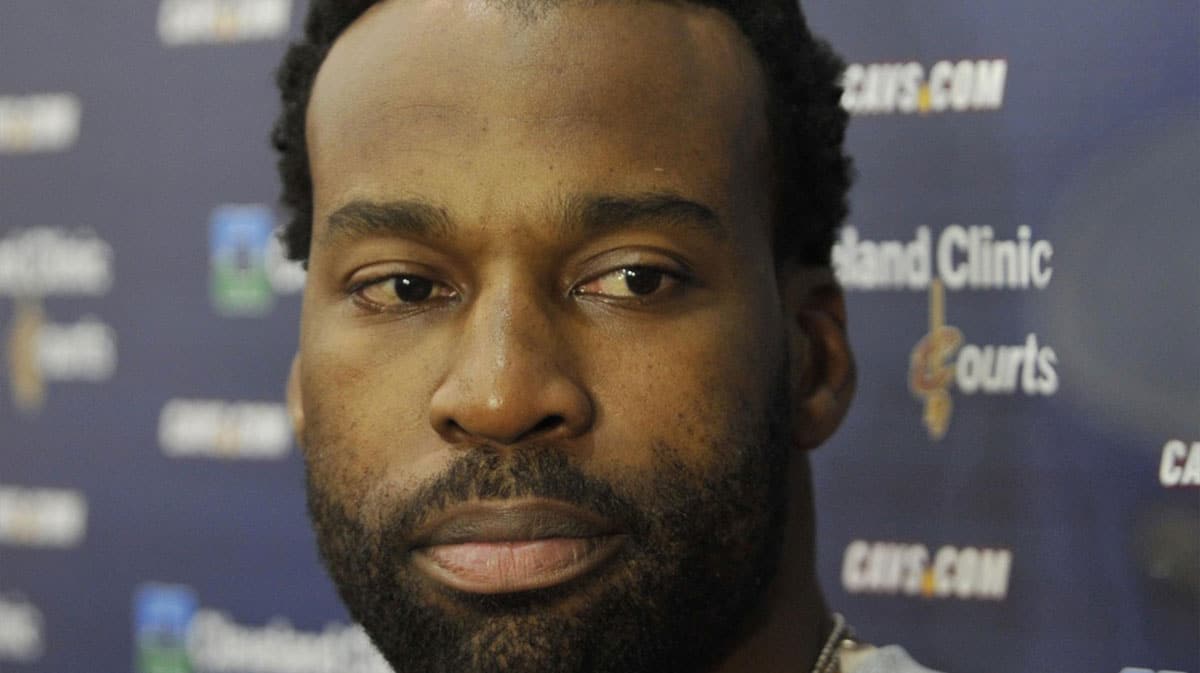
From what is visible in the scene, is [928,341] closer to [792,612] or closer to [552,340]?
[792,612]

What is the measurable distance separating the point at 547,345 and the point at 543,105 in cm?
16

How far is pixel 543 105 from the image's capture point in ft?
2.90

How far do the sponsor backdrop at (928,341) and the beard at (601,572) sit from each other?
398 millimetres

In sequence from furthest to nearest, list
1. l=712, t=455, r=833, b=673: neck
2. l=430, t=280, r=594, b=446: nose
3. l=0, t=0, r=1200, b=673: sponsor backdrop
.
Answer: l=0, t=0, r=1200, b=673: sponsor backdrop
l=712, t=455, r=833, b=673: neck
l=430, t=280, r=594, b=446: nose

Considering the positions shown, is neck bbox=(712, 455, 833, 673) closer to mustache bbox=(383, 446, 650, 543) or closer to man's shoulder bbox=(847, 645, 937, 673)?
man's shoulder bbox=(847, 645, 937, 673)

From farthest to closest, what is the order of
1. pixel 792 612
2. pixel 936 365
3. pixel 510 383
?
pixel 936 365 < pixel 792 612 < pixel 510 383

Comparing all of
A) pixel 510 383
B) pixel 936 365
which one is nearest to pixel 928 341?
pixel 936 365

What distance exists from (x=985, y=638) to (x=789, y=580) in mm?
342

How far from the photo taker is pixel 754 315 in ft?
3.01

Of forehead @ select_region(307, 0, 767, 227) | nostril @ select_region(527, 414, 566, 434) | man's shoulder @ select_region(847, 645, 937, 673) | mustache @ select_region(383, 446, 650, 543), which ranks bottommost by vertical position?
man's shoulder @ select_region(847, 645, 937, 673)

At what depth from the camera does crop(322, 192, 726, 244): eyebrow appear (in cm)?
87

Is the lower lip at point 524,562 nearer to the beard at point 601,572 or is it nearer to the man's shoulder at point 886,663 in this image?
the beard at point 601,572

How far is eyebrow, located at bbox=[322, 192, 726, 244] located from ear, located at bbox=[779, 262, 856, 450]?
141 millimetres

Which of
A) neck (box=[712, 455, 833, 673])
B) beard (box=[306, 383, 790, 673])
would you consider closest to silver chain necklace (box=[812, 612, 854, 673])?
neck (box=[712, 455, 833, 673])
